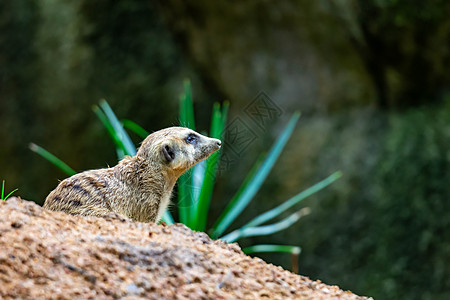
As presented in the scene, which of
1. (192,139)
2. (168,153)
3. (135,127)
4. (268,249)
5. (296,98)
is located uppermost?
(296,98)

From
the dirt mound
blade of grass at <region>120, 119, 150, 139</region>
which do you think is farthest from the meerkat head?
blade of grass at <region>120, 119, 150, 139</region>

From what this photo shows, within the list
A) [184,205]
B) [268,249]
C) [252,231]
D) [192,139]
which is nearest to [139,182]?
[192,139]

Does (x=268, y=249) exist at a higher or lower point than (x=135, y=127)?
lower

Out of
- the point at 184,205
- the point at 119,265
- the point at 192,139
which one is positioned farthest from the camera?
the point at 184,205

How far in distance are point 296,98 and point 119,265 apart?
14.4 ft

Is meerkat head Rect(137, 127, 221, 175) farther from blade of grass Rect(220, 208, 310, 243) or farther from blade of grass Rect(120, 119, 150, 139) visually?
blade of grass Rect(120, 119, 150, 139)

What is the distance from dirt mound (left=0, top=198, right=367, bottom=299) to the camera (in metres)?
1.72

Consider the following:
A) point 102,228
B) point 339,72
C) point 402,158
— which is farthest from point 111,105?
point 102,228

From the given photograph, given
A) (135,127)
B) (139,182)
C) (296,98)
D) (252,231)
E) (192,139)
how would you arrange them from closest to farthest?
(139,182), (192,139), (252,231), (135,127), (296,98)

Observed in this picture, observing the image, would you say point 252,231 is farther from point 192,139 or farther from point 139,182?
point 139,182

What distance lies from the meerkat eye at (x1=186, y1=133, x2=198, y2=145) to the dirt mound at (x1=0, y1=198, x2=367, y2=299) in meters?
0.70

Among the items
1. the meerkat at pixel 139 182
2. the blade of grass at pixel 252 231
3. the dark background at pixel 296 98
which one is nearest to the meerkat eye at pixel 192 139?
the meerkat at pixel 139 182

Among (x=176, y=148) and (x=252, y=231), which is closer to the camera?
(x=176, y=148)

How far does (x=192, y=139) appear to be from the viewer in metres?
2.85
